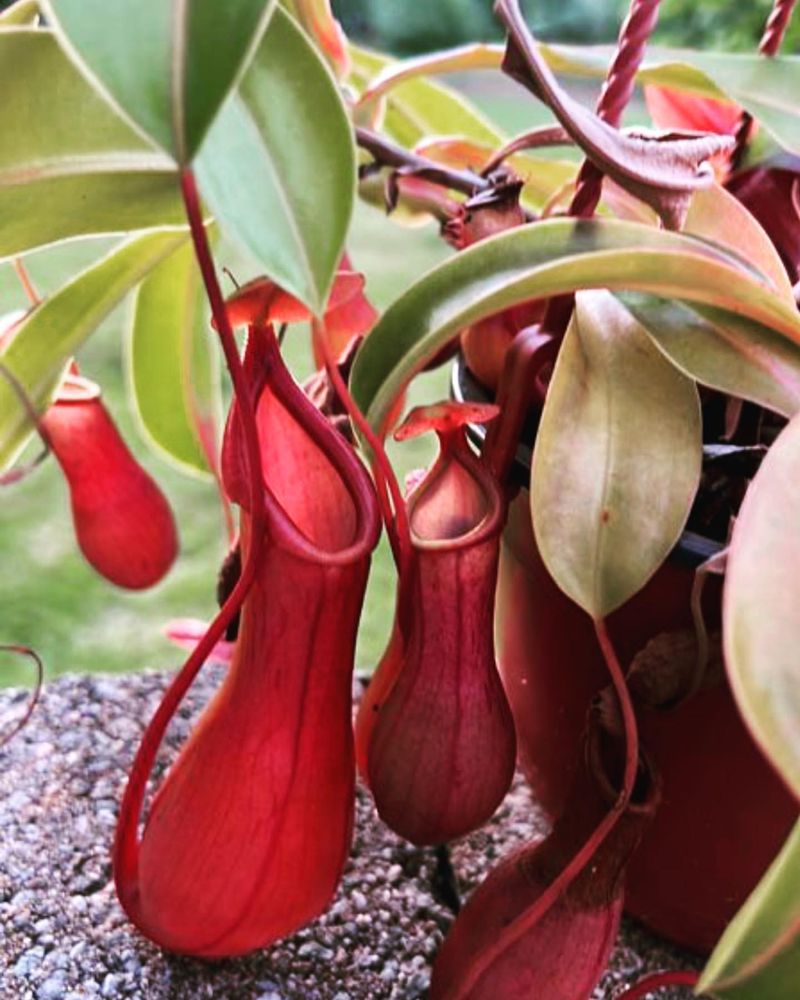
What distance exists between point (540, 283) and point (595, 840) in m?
0.20

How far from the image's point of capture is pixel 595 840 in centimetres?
41

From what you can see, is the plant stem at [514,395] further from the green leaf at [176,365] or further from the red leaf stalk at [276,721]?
the green leaf at [176,365]

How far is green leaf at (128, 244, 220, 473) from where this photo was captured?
65 centimetres

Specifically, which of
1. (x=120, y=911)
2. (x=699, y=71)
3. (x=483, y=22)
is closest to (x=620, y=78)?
(x=699, y=71)

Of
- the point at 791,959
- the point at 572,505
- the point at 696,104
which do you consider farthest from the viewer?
the point at 696,104

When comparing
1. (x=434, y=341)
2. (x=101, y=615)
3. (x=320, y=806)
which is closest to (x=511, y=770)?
(x=320, y=806)

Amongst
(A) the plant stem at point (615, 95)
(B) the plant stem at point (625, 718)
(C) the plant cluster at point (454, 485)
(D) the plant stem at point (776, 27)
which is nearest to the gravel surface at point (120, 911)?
(C) the plant cluster at point (454, 485)

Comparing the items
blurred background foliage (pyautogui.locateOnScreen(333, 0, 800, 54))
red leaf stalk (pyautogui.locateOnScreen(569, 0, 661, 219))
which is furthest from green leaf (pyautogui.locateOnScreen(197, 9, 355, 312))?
blurred background foliage (pyautogui.locateOnScreen(333, 0, 800, 54))

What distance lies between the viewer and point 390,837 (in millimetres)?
608

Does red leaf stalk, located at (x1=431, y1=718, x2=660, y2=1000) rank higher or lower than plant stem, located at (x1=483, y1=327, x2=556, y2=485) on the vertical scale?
lower

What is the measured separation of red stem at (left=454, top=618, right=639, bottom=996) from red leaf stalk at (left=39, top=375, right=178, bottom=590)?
0.30 meters

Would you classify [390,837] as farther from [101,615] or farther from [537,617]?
[101,615]

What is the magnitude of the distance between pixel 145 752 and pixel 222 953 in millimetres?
112

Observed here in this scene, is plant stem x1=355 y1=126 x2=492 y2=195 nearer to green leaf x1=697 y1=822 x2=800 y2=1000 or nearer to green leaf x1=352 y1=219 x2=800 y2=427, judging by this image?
green leaf x1=352 y1=219 x2=800 y2=427
